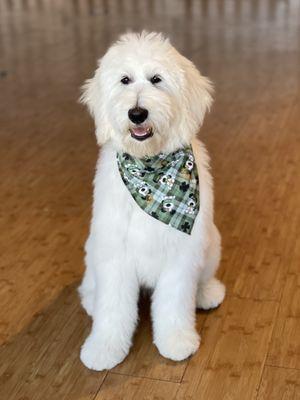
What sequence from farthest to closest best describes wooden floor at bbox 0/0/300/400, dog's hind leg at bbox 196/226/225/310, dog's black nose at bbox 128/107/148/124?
dog's hind leg at bbox 196/226/225/310 → wooden floor at bbox 0/0/300/400 → dog's black nose at bbox 128/107/148/124

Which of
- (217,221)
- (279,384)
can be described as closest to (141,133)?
(279,384)

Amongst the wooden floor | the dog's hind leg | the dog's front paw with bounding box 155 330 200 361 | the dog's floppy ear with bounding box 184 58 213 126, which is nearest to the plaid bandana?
the dog's floppy ear with bounding box 184 58 213 126

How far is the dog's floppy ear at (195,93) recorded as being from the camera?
2059 millimetres

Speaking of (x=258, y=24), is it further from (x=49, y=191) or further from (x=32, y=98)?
(x=49, y=191)

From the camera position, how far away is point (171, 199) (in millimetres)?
2160

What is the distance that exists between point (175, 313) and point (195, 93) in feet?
2.35

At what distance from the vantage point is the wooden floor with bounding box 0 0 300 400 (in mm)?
2146

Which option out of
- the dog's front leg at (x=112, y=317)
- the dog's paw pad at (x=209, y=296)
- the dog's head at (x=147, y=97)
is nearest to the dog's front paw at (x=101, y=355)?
the dog's front leg at (x=112, y=317)

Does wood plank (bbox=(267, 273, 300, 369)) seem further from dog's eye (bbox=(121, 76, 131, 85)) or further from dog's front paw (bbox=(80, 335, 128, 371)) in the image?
dog's eye (bbox=(121, 76, 131, 85))

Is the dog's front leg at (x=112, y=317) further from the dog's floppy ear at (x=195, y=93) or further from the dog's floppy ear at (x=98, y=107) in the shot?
the dog's floppy ear at (x=195, y=93)

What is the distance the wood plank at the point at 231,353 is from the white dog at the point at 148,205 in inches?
2.9

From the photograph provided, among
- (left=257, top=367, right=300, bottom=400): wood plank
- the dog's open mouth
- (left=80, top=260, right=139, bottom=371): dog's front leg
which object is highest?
the dog's open mouth

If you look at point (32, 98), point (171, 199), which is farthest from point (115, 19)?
point (171, 199)

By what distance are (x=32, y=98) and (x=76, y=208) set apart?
1.83 metres
